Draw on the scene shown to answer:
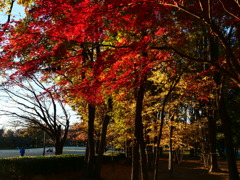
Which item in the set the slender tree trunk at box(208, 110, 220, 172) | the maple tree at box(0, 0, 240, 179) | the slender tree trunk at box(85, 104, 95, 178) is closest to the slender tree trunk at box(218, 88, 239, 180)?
the maple tree at box(0, 0, 240, 179)

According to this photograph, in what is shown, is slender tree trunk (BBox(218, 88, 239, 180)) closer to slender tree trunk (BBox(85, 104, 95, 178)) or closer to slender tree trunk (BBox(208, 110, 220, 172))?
slender tree trunk (BBox(208, 110, 220, 172))

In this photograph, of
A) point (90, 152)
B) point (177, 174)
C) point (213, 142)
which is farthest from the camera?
point (213, 142)

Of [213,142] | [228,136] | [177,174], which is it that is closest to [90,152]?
[228,136]

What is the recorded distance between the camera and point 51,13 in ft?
20.3

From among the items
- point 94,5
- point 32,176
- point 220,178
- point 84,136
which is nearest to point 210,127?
point 220,178

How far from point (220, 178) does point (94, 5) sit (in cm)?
1438

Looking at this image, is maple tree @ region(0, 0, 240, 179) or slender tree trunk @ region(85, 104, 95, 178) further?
slender tree trunk @ region(85, 104, 95, 178)

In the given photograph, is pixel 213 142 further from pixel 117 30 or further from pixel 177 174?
pixel 117 30

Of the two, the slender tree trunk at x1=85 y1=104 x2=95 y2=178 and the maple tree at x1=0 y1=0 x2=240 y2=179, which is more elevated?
the maple tree at x1=0 y1=0 x2=240 y2=179

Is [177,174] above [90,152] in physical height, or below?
below

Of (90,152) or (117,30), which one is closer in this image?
(117,30)

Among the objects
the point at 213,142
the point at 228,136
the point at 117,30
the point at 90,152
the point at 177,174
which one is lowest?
the point at 177,174

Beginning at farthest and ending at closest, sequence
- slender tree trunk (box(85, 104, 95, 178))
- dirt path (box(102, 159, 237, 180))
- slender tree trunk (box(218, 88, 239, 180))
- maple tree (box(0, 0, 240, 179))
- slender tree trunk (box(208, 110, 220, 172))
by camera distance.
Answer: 1. slender tree trunk (box(208, 110, 220, 172))
2. dirt path (box(102, 159, 237, 180))
3. slender tree trunk (box(85, 104, 95, 178))
4. slender tree trunk (box(218, 88, 239, 180))
5. maple tree (box(0, 0, 240, 179))

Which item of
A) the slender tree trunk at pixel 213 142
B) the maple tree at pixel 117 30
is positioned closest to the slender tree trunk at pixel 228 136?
the maple tree at pixel 117 30
